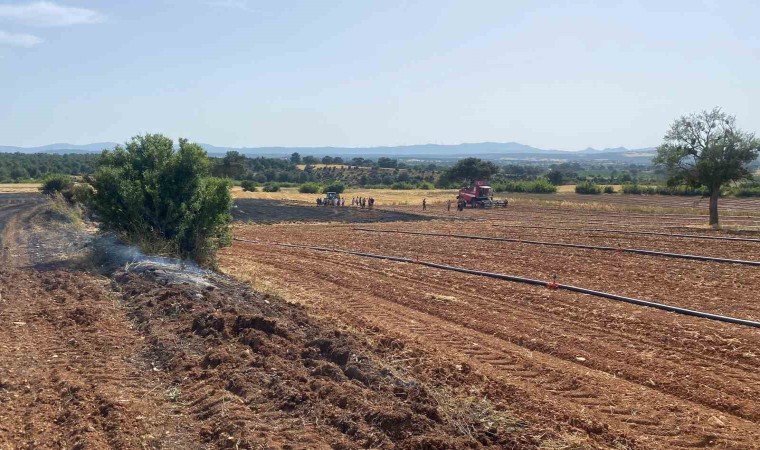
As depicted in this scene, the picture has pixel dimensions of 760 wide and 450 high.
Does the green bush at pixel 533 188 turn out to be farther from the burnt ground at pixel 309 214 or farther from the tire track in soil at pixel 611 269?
the tire track in soil at pixel 611 269

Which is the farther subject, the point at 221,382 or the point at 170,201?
the point at 170,201

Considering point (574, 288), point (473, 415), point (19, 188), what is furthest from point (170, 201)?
point (19, 188)

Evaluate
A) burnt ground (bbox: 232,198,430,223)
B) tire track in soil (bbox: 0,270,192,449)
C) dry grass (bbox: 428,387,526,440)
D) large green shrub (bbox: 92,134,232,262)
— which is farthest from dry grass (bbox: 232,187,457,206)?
dry grass (bbox: 428,387,526,440)

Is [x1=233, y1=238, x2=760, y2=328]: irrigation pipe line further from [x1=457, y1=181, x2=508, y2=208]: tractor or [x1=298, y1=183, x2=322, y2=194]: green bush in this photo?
[x1=298, y1=183, x2=322, y2=194]: green bush

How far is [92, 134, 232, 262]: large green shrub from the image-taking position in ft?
61.8

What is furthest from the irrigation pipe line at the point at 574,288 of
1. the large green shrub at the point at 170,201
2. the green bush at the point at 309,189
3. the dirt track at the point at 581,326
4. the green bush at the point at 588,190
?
the green bush at the point at 588,190

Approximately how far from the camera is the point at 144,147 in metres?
20.0

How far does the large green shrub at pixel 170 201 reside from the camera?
1883cm

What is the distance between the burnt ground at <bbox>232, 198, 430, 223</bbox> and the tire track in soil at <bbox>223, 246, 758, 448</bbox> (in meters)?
28.2

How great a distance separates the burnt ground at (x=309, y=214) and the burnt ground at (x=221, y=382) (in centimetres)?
2817

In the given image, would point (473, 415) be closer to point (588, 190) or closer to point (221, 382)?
point (221, 382)

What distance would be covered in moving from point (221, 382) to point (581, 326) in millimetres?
6657

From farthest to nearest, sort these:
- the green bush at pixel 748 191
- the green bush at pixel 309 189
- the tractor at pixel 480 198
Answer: the green bush at pixel 309 189 → the green bush at pixel 748 191 → the tractor at pixel 480 198

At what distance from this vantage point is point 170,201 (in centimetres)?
1880
